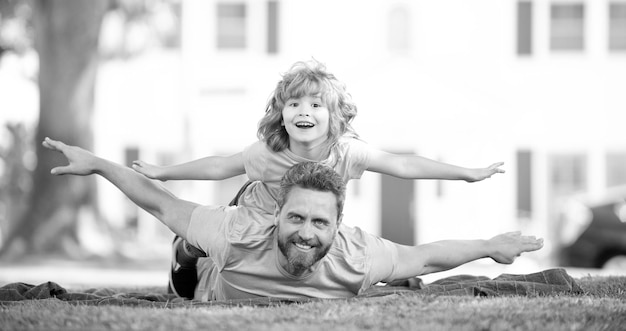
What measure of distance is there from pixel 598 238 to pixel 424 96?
5.81m

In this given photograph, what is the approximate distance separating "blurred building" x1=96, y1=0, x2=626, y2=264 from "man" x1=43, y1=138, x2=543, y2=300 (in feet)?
44.0

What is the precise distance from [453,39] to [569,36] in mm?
2504

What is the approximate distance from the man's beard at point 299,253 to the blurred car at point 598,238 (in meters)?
10.3

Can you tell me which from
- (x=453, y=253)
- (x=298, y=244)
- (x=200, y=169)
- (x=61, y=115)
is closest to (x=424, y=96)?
(x=61, y=115)

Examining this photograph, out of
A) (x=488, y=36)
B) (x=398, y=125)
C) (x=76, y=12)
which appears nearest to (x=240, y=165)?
(x=76, y=12)

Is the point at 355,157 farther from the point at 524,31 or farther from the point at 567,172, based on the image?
the point at 524,31

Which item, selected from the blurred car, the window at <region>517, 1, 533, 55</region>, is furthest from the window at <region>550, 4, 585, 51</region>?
the blurred car

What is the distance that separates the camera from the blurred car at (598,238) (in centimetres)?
1426

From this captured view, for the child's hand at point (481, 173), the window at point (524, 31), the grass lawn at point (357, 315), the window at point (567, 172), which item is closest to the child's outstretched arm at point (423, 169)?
the child's hand at point (481, 173)

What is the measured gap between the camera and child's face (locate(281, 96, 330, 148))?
5590 millimetres

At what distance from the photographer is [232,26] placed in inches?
786

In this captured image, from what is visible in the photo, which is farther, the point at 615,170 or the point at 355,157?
the point at 615,170

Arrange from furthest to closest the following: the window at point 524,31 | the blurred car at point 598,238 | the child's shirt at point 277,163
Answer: the window at point 524,31, the blurred car at point 598,238, the child's shirt at point 277,163

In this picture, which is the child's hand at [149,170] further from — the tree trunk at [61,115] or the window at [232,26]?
the window at [232,26]
